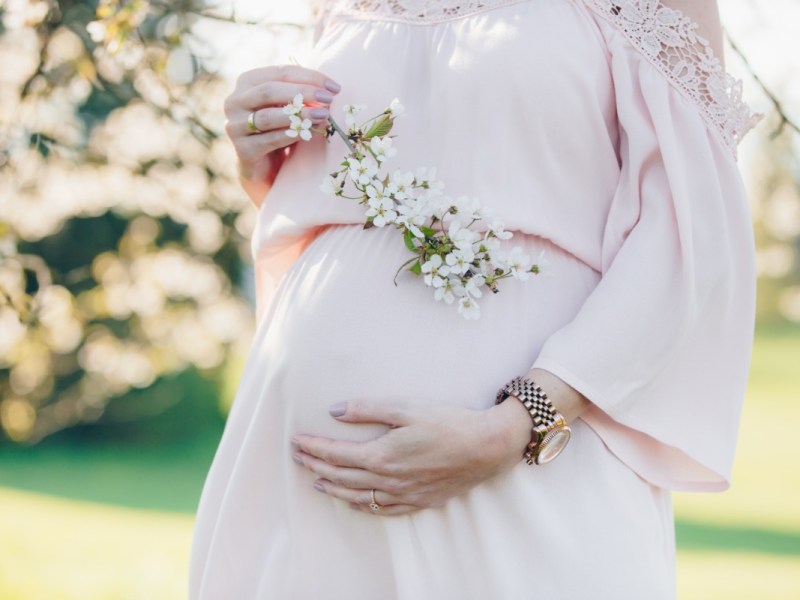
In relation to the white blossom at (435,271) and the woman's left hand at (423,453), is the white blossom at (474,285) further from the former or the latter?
the woman's left hand at (423,453)

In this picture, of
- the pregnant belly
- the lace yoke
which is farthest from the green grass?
the lace yoke

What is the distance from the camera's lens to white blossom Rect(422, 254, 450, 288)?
1.62 m

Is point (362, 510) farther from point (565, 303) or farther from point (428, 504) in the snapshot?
point (565, 303)

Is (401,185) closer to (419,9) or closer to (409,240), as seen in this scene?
(409,240)

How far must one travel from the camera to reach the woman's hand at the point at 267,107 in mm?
1842

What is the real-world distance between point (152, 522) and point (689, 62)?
8032 mm

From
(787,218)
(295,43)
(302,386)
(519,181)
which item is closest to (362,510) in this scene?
(302,386)

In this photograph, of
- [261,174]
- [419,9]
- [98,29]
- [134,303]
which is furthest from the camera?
[134,303]

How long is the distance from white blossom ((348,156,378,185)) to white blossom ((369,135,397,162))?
2cm

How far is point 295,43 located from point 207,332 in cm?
713

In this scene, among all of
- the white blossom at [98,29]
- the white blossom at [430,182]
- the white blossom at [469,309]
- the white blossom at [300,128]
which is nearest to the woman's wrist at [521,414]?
the white blossom at [469,309]

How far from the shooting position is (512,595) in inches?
61.4

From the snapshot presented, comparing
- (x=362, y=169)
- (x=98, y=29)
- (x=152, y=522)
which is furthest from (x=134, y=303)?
(x=362, y=169)

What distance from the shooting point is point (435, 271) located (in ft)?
5.38
